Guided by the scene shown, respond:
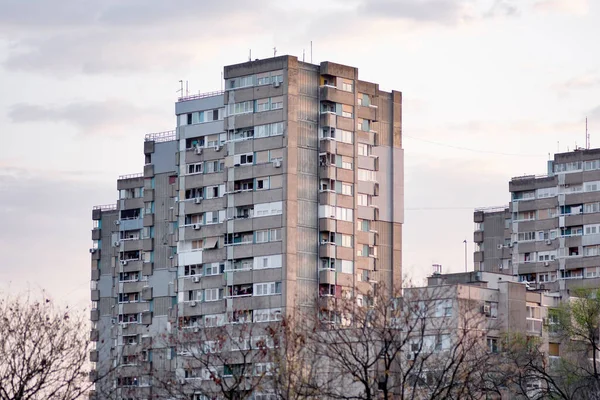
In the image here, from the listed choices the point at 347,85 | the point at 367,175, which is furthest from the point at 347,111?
the point at 367,175

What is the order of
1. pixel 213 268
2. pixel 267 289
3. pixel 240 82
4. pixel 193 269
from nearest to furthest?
pixel 267 289
pixel 240 82
pixel 213 268
pixel 193 269

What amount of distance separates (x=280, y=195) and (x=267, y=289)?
25.0 ft

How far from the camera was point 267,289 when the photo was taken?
124 m

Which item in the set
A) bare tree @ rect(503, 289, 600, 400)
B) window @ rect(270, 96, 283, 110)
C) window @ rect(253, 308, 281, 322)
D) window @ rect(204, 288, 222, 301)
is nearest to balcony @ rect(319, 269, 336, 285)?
window @ rect(253, 308, 281, 322)

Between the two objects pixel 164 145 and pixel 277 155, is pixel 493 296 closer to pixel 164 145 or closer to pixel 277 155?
pixel 277 155

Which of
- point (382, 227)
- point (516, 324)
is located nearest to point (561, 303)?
point (516, 324)

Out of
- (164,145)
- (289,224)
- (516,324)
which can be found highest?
(164,145)

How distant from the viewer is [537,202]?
160 m

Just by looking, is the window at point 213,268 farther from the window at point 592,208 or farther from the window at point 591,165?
the window at point 591,165

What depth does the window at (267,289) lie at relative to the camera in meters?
124

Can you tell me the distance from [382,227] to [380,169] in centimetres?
492

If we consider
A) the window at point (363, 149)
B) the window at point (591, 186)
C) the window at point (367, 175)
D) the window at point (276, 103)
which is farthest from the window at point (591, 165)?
the window at point (276, 103)

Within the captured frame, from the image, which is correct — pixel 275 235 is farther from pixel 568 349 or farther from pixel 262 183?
pixel 568 349

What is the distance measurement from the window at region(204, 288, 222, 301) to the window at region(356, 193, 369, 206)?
13.6 metres
